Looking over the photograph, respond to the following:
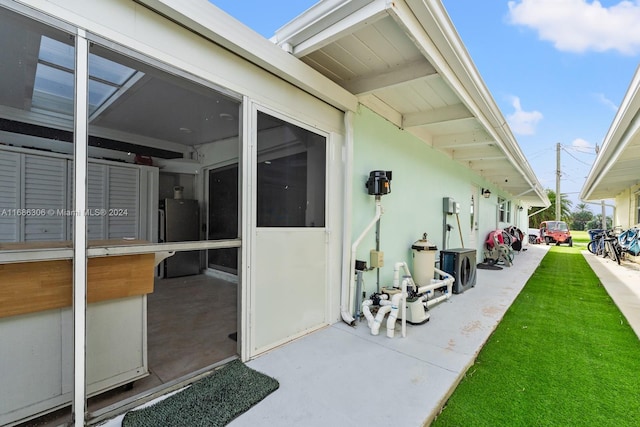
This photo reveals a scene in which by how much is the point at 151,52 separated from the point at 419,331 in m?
3.49

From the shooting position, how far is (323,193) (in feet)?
10.9

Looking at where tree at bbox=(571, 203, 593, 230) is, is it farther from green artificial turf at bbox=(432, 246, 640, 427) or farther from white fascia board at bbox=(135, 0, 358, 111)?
white fascia board at bbox=(135, 0, 358, 111)

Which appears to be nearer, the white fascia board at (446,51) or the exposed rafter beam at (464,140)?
the white fascia board at (446,51)

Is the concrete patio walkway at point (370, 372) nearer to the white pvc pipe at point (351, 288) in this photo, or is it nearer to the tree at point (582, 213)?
the white pvc pipe at point (351, 288)

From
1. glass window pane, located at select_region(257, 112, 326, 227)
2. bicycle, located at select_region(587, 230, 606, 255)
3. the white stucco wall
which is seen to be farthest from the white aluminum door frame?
the white stucco wall

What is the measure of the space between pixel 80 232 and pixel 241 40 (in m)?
1.72

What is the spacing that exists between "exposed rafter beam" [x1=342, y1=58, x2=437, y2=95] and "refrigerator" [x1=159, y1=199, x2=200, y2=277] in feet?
12.2

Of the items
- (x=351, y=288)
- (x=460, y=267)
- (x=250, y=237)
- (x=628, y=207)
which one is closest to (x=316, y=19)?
(x=250, y=237)

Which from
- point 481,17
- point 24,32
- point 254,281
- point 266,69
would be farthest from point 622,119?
point 24,32

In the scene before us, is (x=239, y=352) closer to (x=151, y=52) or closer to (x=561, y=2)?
(x=151, y=52)

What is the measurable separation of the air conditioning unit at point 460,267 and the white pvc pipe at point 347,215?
2.47 meters

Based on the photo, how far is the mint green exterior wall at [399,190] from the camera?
3.83 meters

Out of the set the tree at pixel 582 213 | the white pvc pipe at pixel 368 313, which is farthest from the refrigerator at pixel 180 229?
the tree at pixel 582 213

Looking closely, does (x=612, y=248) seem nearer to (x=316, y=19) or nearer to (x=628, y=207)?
(x=628, y=207)
